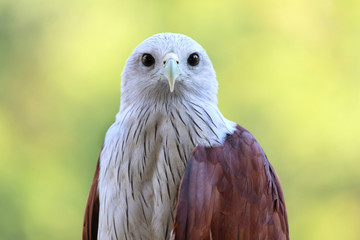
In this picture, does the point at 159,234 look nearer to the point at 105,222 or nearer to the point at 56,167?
the point at 105,222

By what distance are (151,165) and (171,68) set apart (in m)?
0.27

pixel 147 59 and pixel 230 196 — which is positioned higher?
pixel 147 59

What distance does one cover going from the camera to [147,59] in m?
1.57

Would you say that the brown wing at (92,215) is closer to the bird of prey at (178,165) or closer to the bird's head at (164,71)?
the bird of prey at (178,165)

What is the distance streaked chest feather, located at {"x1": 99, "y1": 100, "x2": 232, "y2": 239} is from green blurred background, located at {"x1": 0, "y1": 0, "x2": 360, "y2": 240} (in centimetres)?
141

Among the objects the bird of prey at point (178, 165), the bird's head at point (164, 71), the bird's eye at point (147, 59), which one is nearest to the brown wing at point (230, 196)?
the bird of prey at point (178, 165)

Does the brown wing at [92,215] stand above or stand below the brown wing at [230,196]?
below

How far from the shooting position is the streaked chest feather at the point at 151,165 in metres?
1.49

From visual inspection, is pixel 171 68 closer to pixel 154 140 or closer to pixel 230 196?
pixel 154 140

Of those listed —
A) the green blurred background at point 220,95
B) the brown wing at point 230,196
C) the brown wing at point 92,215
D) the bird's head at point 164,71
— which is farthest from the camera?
the green blurred background at point 220,95

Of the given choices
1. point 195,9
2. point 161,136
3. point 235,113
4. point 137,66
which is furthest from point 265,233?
point 195,9

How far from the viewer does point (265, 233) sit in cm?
151

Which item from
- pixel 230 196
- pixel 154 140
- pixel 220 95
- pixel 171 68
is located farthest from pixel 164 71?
pixel 220 95

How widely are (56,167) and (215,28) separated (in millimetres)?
1223
